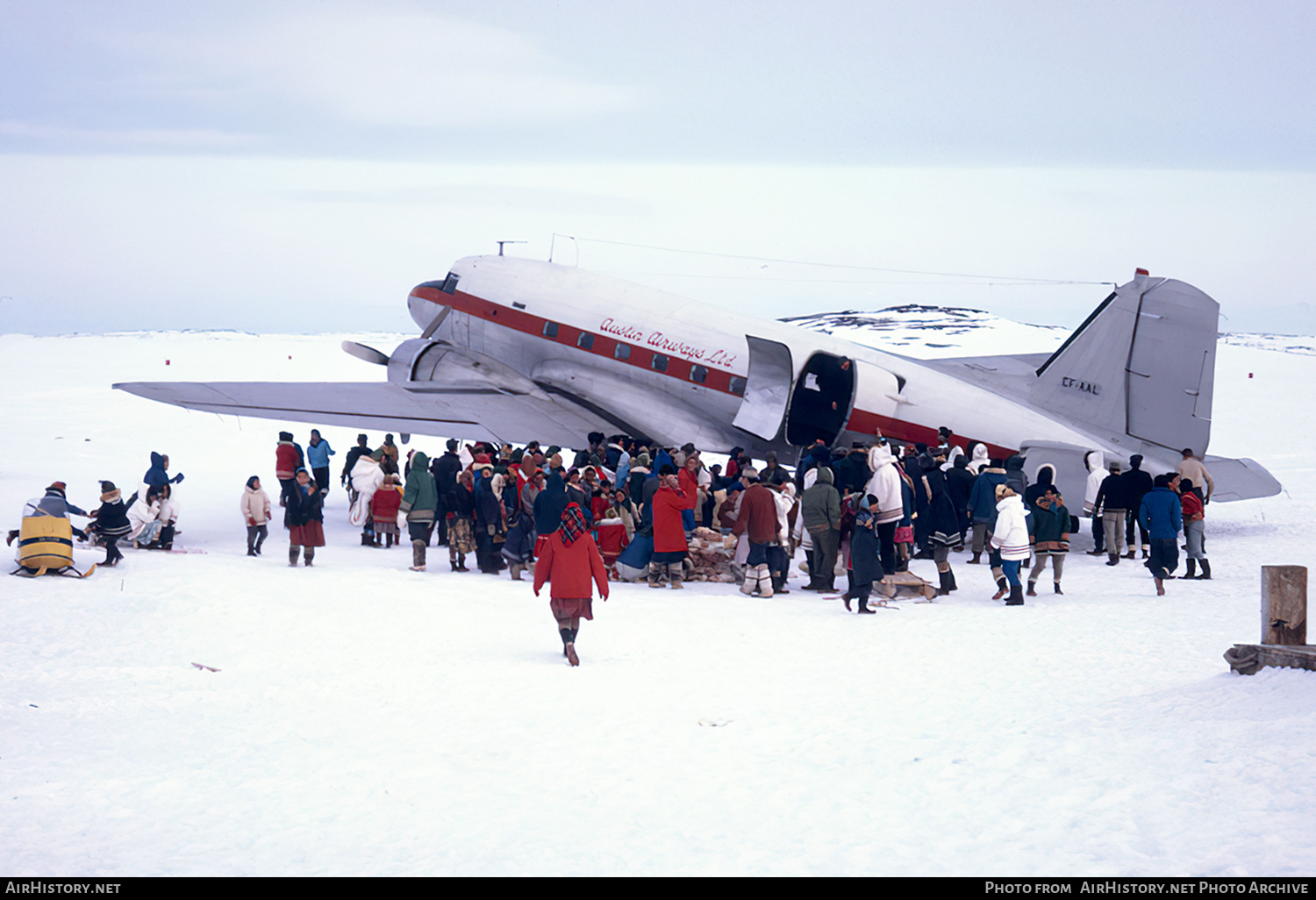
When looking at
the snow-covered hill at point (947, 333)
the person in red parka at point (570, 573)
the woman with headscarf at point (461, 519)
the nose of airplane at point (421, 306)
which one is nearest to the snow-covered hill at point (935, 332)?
the snow-covered hill at point (947, 333)

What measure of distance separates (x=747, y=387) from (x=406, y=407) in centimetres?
675

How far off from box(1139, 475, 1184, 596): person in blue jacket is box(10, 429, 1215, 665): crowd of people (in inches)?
0.9

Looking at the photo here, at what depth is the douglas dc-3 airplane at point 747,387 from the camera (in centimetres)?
1864

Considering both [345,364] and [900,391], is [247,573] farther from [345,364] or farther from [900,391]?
[345,364]

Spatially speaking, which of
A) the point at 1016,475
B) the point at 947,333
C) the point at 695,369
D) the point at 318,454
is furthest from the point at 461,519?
the point at 947,333

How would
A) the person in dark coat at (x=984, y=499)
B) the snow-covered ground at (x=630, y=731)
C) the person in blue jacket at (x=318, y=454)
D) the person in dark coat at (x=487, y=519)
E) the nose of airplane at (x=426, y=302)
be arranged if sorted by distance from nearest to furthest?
the snow-covered ground at (x=630, y=731) → the person in dark coat at (x=487, y=519) → the person in dark coat at (x=984, y=499) → the person in blue jacket at (x=318, y=454) → the nose of airplane at (x=426, y=302)

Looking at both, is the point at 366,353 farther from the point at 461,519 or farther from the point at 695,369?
the point at 461,519

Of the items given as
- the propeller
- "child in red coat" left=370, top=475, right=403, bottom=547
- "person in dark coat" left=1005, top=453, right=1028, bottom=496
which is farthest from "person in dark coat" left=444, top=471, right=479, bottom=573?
the propeller

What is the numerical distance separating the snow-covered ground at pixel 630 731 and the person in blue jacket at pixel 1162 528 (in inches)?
14.6

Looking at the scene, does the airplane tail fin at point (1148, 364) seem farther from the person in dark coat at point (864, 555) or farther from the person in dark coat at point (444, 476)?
the person in dark coat at point (444, 476)

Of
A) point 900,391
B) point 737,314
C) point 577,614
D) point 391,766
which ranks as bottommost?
point 391,766
